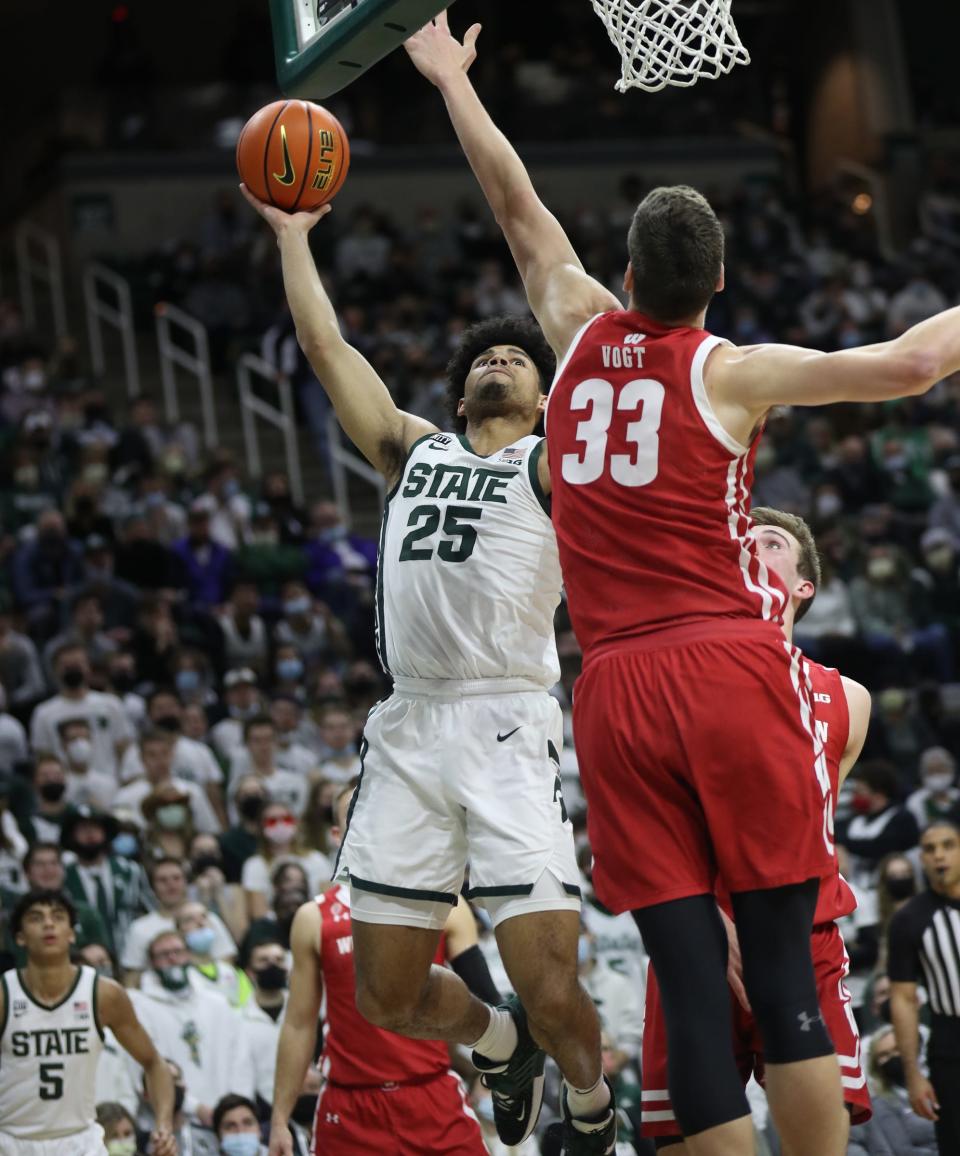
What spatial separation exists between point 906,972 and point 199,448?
42.8ft

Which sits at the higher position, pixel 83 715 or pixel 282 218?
pixel 282 218

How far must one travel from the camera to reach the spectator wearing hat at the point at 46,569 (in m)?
14.4

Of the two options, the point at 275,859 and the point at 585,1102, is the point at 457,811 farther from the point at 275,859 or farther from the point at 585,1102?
the point at 275,859

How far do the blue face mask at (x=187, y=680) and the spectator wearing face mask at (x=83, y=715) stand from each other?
980 mm

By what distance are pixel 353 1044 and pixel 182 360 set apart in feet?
49.1

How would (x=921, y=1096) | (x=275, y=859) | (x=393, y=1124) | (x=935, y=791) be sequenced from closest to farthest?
(x=393, y=1124)
(x=921, y=1096)
(x=275, y=859)
(x=935, y=791)

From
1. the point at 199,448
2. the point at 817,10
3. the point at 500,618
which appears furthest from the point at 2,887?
the point at 817,10

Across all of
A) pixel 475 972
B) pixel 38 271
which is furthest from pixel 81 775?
pixel 38 271

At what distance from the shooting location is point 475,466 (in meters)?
5.64

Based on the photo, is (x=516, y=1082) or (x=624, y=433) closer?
(x=624, y=433)

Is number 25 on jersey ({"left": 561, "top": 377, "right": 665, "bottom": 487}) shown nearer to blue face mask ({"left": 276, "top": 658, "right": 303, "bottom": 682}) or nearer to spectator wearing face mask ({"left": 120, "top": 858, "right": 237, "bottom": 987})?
spectator wearing face mask ({"left": 120, "top": 858, "right": 237, "bottom": 987})

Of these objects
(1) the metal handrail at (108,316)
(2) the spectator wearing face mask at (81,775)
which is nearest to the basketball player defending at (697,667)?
(2) the spectator wearing face mask at (81,775)

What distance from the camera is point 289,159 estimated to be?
581 centimetres

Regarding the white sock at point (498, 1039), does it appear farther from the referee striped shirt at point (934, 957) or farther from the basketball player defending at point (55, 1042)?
the referee striped shirt at point (934, 957)
